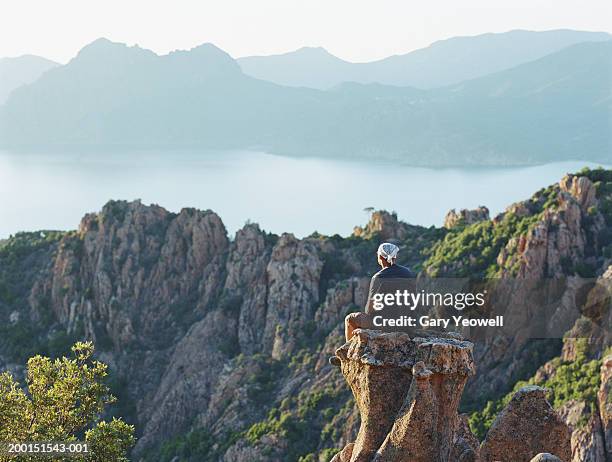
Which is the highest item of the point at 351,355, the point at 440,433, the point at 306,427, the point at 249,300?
the point at 351,355

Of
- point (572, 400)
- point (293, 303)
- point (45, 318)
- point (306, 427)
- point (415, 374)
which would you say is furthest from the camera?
point (45, 318)

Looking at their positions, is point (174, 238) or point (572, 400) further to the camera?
point (174, 238)

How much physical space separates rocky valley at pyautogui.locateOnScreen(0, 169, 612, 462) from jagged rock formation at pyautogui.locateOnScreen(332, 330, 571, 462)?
580 inches

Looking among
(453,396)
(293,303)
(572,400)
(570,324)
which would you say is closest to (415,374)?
(453,396)

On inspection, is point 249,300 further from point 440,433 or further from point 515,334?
point 440,433

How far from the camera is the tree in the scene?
50.5 feet

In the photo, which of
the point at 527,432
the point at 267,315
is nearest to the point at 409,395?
the point at 527,432

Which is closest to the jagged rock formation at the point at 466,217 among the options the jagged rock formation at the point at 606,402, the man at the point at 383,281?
the jagged rock formation at the point at 606,402

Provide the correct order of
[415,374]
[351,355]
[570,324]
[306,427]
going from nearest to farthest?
[415,374], [351,355], [570,324], [306,427]

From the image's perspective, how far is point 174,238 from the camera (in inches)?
2076

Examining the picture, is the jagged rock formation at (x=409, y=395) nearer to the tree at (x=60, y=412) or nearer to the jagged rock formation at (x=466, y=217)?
the tree at (x=60, y=412)

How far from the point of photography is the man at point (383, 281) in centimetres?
1170

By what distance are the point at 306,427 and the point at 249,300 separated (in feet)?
40.2

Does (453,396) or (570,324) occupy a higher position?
(453,396)
